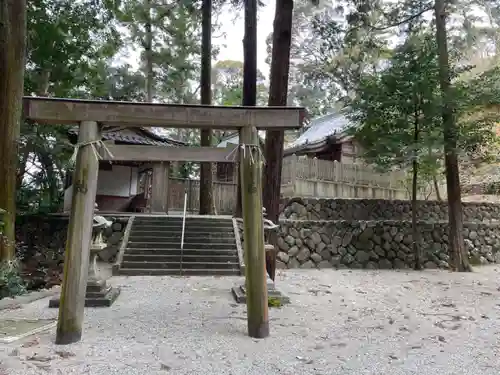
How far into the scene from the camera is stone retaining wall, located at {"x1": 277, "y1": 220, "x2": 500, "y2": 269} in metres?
10.7

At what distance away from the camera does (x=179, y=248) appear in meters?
9.45

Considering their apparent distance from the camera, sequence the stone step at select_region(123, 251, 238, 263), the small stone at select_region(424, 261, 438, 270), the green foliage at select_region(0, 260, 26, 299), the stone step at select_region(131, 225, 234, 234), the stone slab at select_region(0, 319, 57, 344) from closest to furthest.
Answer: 1. the stone slab at select_region(0, 319, 57, 344)
2. the green foliage at select_region(0, 260, 26, 299)
3. the stone step at select_region(123, 251, 238, 263)
4. the stone step at select_region(131, 225, 234, 234)
5. the small stone at select_region(424, 261, 438, 270)

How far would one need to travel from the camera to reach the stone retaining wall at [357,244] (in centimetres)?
1068

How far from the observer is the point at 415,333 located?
443 cm

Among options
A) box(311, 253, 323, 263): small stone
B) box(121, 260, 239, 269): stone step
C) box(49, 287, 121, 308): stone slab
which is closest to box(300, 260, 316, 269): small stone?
box(311, 253, 323, 263): small stone

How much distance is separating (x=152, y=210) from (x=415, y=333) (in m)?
10.1

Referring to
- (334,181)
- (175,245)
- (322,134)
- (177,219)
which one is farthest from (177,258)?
(322,134)

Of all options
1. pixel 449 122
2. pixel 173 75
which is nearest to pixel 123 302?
pixel 449 122

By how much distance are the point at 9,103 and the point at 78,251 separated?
14.7ft

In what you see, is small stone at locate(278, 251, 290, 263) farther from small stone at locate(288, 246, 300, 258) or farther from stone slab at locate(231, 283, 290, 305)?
stone slab at locate(231, 283, 290, 305)

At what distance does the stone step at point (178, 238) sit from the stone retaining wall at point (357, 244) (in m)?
1.59

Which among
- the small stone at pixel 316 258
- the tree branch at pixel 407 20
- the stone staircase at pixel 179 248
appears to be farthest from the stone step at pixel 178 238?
the tree branch at pixel 407 20

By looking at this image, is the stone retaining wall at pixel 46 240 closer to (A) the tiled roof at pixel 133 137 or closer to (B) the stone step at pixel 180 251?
(B) the stone step at pixel 180 251

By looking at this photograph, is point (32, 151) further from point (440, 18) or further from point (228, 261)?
point (440, 18)
